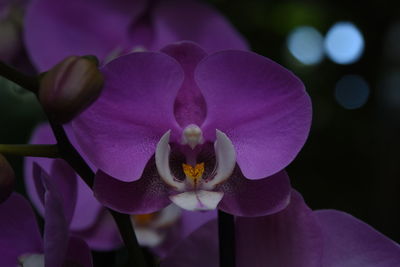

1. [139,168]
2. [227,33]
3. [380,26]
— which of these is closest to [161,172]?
[139,168]

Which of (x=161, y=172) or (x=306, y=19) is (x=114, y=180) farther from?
(x=306, y=19)

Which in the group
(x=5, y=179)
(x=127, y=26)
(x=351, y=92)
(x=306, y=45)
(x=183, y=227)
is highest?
(x=5, y=179)

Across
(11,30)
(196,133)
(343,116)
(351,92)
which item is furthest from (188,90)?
(351,92)

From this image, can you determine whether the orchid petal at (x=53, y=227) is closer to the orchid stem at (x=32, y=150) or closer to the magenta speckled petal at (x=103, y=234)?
the orchid stem at (x=32, y=150)

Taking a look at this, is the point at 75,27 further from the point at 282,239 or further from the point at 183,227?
the point at 282,239

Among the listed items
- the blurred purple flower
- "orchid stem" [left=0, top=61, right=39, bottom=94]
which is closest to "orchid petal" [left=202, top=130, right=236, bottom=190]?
"orchid stem" [left=0, top=61, right=39, bottom=94]

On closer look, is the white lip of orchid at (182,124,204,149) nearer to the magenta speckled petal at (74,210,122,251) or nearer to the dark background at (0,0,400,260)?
the magenta speckled petal at (74,210,122,251)
